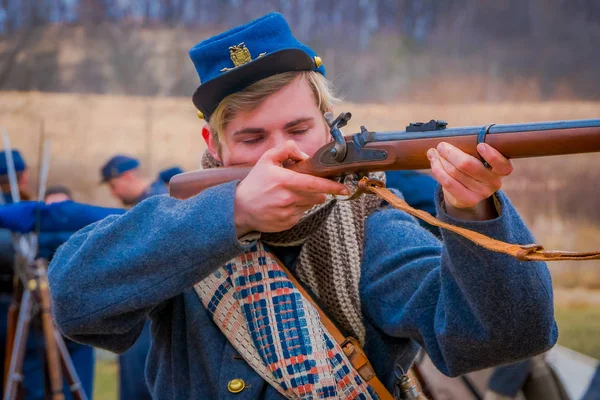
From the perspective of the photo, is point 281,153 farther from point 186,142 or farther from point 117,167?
point 186,142

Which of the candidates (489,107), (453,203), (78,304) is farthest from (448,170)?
(489,107)

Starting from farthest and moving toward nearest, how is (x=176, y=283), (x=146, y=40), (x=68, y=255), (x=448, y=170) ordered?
(x=146, y=40)
(x=68, y=255)
(x=176, y=283)
(x=448, y=170)

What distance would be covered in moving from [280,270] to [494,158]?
0.85 m

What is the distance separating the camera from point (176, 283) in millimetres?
2283

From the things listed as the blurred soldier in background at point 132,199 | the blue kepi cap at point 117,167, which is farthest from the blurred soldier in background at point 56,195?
Result: the blue kepi cap at point 117,167

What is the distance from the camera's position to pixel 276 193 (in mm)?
2178

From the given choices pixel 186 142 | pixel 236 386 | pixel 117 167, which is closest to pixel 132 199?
pixel 117 167

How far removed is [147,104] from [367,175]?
12.1 m

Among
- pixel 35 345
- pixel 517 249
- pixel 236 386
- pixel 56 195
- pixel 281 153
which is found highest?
pixel 56 195

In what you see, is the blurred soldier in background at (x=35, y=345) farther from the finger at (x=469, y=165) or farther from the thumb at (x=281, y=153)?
the finger at (x=469, y=165)

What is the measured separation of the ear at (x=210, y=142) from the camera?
2.70 metres

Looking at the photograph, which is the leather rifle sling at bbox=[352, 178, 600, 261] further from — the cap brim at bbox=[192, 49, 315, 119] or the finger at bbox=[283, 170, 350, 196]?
the cap brim at bbox=[192, 49, 315, 119]

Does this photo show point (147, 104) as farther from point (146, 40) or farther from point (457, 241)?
point (457, 241)

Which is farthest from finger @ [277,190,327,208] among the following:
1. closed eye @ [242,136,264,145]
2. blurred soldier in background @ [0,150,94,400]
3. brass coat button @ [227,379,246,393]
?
blurred soldier in background @ [0,150,94,400]
